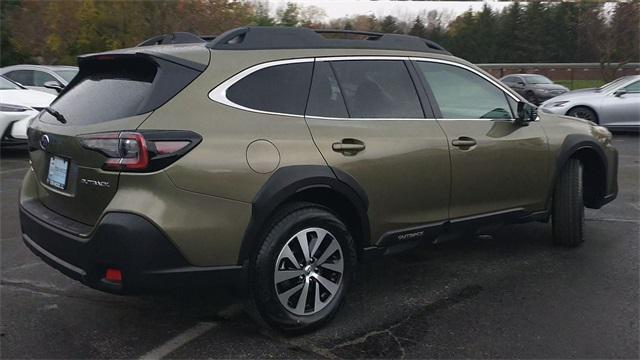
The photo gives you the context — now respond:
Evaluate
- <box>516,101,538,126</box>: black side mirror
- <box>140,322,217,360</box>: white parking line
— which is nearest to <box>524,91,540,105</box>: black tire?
<box>516,101,538,126</box>: black side mirror

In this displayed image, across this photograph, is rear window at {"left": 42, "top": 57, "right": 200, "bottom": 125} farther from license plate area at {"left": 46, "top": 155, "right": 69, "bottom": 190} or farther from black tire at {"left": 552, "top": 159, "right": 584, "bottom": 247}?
black tire at {"left": 552, "top": 159, "right": 584, "bottom": 247}

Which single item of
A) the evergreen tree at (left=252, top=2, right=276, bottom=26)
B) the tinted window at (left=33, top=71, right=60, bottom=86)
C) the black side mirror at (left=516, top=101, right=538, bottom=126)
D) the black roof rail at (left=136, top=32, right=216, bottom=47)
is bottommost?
the black side mirror at (left=516, top=101, right=538, bottom=126)

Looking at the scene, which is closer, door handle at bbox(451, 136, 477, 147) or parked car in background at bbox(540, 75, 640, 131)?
door handle at bbox(451, 136, 477, 147)

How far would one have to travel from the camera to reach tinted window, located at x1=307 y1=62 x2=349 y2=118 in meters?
3.57

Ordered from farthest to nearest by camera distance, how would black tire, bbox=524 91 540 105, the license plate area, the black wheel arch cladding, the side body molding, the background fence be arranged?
the background fence, black tire, bbox=524 91 540 105, the black wheel arch cladding, the license plate area, the side body molding

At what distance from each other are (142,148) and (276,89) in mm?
902

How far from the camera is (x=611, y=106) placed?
12609 millimetres

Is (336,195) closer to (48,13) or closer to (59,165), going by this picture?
(59,165)

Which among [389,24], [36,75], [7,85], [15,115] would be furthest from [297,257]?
[389,24]

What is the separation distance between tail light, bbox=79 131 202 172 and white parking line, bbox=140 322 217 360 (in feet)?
3.42

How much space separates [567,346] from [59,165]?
3.01 metres

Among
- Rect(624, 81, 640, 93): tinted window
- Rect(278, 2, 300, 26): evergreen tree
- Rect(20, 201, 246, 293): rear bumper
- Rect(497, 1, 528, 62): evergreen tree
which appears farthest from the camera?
Rect(497, 1, 528, 62): evergreen tree

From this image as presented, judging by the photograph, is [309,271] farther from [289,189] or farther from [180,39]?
[180,39]

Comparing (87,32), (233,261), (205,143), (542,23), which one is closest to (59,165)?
(205,143)
